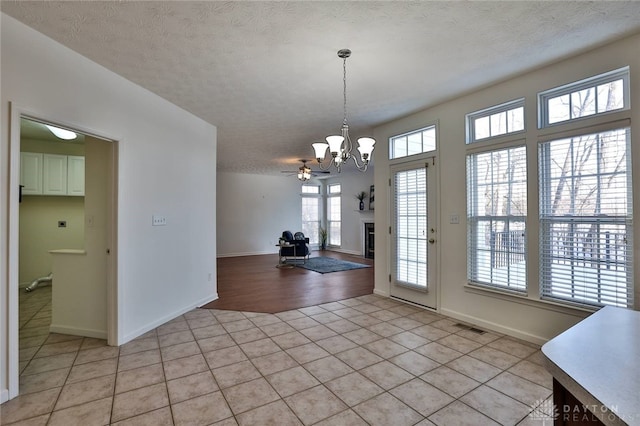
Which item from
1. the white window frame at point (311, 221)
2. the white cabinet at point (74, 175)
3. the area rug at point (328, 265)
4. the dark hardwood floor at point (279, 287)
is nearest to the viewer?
the dark hardwood floor at point (279, 287)

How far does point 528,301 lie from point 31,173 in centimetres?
718

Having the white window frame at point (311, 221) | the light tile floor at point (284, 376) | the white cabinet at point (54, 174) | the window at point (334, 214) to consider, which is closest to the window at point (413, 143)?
the light tile floor at point (284, 376)

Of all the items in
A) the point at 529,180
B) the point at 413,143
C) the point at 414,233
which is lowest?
the point at 414,233

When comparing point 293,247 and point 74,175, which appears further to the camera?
point 293,247

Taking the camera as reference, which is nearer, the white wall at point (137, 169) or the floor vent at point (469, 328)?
the white wall at point (137, 169)

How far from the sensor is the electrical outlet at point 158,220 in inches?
137

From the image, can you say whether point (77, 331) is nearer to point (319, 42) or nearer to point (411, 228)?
point (319, 42)

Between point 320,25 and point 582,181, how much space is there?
2.61m

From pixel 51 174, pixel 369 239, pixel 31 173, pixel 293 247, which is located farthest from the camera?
pixel 369 239

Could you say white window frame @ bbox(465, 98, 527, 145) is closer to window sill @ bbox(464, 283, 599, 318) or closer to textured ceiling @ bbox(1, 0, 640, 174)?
textured ceiling @ bbox(1, 0, 640, 174)

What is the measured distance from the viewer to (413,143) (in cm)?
429

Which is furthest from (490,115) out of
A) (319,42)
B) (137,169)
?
(137,169)

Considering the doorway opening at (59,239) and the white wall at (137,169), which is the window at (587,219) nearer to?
the white wall at (137,169)

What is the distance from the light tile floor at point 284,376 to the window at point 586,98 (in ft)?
7.31
